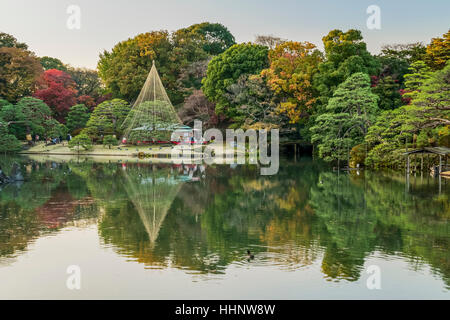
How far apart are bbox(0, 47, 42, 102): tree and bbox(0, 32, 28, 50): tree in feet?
4.91

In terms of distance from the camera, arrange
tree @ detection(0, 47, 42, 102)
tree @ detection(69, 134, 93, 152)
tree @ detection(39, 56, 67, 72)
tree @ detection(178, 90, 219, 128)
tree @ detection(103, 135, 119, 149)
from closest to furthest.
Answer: tree @ detection(69, 134, 93, 152), tree @ detection(103, 135, 119, 149), tree @ detection(0, 47, 42, 102), tree @ detection(178, 90, 219, 128), tree @ detection(39, 56, 67, 72)

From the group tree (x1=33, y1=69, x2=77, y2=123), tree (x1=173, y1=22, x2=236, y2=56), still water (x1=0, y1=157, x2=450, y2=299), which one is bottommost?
still water (x1=0, y1=157, x2=450, y2=299)

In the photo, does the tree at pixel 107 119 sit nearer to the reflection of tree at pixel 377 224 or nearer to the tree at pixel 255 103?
the tree at pixel 255 103

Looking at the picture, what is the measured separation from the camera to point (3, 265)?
1078cm

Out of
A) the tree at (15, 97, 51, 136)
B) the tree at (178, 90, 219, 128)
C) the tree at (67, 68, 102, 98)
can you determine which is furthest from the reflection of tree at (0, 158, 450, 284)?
the tree at (67, 68, 102, 98)

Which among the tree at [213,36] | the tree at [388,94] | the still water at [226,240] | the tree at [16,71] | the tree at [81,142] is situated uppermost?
the tree at [213,36]

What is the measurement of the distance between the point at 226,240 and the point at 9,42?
5125 centimetres

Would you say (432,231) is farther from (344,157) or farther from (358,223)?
(344,157)

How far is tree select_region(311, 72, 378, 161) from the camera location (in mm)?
34094

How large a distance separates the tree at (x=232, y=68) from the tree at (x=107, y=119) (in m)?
9.36

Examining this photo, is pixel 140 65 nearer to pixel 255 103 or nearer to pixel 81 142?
pixel 81 142

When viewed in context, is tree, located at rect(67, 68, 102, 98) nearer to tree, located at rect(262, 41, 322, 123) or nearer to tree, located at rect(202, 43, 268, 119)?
tree, located at rect(202, 43, 268, 119)

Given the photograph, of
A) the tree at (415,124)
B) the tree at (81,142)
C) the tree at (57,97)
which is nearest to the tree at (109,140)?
the tree at (81,142)

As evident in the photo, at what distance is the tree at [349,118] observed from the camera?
1342 inches
